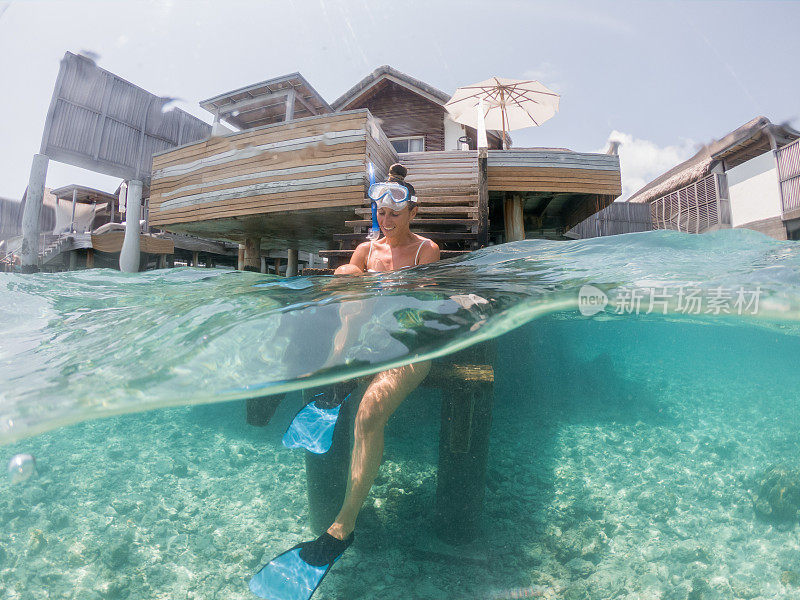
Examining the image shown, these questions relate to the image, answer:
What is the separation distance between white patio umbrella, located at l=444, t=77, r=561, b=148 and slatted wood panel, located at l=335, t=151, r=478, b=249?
378cm

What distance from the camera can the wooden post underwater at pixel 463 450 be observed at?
3398 millimetres

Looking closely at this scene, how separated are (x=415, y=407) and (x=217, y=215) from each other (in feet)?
22.8

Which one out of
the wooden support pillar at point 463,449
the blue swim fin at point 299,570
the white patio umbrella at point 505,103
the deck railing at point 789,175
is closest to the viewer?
the blue swim fin at point 299,570

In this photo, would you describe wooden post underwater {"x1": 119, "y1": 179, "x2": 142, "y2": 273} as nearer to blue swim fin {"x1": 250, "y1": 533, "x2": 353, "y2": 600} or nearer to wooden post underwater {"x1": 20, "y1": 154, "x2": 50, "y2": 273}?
wooden post underwater {"x1": 20, "y1": 154, "x2": 50, "y2": 273}

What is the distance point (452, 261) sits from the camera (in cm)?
596

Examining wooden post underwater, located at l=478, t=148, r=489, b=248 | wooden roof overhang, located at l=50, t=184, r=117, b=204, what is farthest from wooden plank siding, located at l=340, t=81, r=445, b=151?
wooden roof overhang, located at l=50, t=184, r=117, b=204

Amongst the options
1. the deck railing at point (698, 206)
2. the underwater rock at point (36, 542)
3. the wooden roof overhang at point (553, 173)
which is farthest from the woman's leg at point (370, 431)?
the deck railing at point (698, 206)

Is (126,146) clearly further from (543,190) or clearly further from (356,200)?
(543,190)

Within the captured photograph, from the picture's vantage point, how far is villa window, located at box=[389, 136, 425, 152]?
14836 mm

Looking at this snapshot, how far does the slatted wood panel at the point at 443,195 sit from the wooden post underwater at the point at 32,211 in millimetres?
9230

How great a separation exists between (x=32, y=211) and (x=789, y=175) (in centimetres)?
2153

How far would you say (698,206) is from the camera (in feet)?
48.8

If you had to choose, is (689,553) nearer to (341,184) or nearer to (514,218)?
(514,218)

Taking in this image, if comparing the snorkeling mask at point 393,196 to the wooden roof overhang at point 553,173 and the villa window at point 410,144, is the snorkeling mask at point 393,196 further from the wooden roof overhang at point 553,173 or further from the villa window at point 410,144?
the villa window at point 410,144
